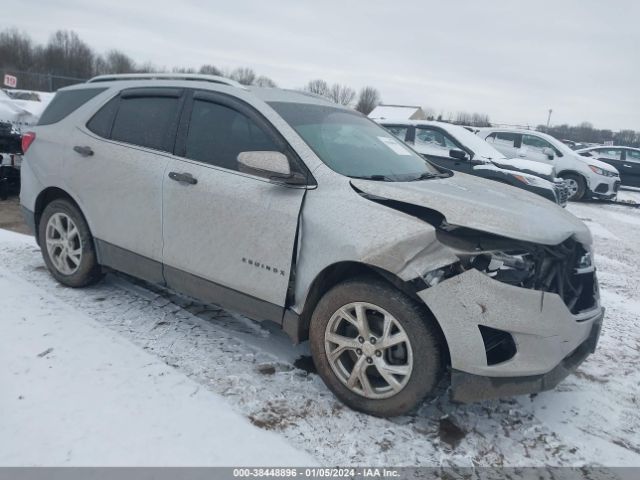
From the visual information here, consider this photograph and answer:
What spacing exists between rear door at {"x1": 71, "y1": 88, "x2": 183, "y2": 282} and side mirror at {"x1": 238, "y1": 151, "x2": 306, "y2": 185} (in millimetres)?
853

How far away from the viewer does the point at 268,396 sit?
2.88m

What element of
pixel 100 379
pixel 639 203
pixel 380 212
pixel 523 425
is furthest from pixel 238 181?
pixel 639 203

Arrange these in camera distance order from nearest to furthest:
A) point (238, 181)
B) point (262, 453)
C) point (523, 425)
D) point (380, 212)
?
point (262, 453) → point (380, 212) → point (523, 425) → point (238, 181)

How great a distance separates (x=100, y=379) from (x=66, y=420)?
Answer: 0.39 meters

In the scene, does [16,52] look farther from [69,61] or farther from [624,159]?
[624,159]

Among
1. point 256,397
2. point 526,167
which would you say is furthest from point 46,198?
point 526,167

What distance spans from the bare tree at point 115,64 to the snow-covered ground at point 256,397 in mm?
58050

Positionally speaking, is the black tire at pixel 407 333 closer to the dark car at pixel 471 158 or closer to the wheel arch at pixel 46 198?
the wheel arch at pixel 46 198

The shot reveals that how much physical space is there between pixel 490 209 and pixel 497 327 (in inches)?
26.0

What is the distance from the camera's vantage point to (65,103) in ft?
13.8

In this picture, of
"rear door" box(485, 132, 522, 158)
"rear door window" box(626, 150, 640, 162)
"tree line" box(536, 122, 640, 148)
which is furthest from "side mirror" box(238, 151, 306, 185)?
"tree line" box(536, 122, 640, 148)

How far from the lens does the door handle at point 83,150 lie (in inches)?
150

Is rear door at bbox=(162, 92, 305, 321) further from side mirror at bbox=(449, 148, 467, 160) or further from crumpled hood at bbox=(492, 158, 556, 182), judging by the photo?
crumpled hood at bbox=(492, 158, 556, 182)

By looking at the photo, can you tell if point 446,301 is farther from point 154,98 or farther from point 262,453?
point 154,98
